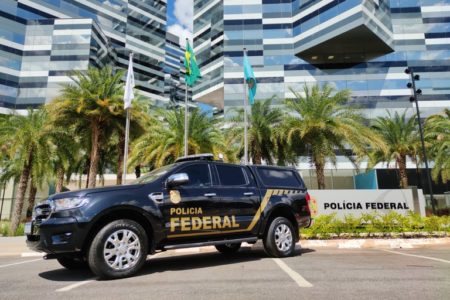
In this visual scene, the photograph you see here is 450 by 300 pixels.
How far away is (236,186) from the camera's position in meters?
6.38

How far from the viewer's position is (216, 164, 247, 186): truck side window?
6289mm

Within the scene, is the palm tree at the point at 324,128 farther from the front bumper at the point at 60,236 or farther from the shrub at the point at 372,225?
the front bumper at the point at 60,236

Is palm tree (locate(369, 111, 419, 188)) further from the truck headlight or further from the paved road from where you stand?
the truck headlight

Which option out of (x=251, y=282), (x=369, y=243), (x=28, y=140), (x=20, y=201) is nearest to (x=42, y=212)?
(x=251, y=282)

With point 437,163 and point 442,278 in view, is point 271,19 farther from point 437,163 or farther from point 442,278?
point 442,278

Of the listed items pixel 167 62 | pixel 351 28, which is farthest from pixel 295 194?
pixel 167 62

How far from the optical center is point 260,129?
22.2 meters

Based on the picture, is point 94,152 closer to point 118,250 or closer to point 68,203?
point 68,203

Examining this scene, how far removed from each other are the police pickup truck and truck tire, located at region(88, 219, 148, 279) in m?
0.01

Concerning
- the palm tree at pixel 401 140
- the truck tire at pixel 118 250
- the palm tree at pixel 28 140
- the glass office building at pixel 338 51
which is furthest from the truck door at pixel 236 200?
the glass office building at pixel 338 51

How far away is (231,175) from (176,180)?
150 centimetres

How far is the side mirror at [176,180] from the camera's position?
5289 millimetres

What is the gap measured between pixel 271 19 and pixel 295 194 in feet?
144

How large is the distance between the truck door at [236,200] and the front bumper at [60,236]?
237 centimetres
